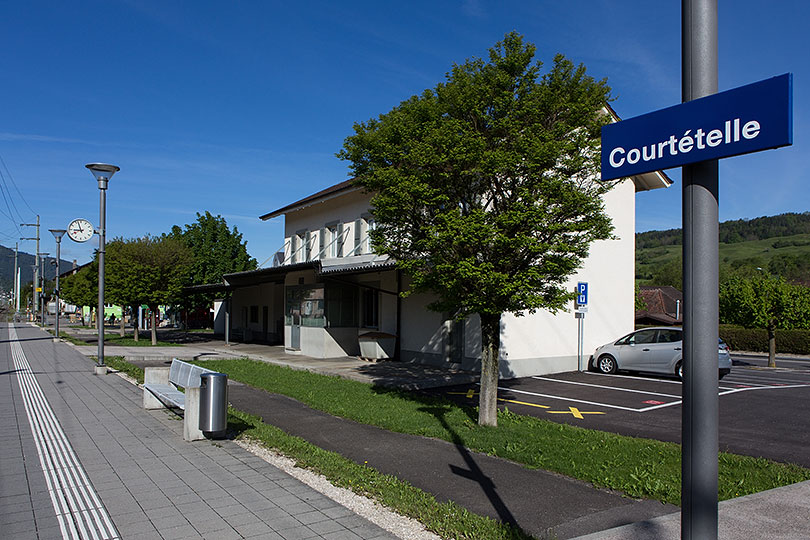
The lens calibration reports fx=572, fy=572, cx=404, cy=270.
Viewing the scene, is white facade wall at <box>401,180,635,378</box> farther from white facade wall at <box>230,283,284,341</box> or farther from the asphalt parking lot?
white facade wall at <box>230,283,284,341</box>

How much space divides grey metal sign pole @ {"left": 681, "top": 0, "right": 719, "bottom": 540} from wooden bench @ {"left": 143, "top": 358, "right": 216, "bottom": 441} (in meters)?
6.84

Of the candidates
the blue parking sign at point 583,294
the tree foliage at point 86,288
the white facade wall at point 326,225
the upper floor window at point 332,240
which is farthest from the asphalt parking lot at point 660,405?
the tree foliage at point 86,288

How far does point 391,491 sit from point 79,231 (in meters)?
14.8

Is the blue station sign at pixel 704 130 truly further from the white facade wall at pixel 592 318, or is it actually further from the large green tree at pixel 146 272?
the large green tree at pixel 146 272

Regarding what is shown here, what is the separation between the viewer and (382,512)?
5176 mm

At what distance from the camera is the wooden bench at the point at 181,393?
795cm

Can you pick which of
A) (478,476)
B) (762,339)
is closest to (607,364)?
(478,476)

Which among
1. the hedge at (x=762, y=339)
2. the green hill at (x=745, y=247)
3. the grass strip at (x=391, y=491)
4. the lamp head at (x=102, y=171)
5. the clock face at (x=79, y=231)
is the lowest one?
the hedge at (x=762, y=339)

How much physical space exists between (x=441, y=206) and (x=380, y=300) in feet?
40.6

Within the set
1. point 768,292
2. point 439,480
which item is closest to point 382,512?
point 439,480

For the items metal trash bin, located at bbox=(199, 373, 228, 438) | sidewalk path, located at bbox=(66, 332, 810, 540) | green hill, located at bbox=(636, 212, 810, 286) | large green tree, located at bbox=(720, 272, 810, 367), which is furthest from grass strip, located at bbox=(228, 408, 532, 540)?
green hill, located at bbox=(636, 212, 810, 286)

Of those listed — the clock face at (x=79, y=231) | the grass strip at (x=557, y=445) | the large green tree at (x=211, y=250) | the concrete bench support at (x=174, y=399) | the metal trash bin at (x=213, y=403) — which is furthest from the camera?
the large green tree at (x=211, y=250)

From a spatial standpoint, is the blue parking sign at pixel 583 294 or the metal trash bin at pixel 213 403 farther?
the blue parking sign at pixel 583 294

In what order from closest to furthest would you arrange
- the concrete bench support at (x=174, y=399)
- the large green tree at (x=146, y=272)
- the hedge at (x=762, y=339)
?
the concrete bench support at (x=174, y=399) < the large green tree at (x=146, y=272) < the hedge at (x=762, y=339)
